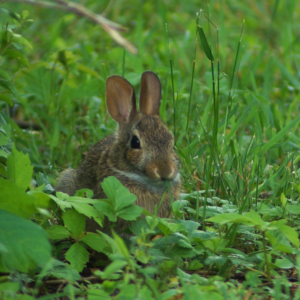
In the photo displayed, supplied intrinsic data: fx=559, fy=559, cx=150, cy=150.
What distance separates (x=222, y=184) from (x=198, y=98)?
2115 millimetres

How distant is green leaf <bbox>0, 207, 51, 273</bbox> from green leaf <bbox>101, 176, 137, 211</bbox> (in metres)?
0.61

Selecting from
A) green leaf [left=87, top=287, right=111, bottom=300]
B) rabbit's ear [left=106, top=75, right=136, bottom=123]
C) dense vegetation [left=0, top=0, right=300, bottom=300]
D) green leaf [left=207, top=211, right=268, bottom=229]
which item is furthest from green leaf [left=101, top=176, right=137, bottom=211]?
rabbit's ear [left=106, top=75, right=136, bottom=123]

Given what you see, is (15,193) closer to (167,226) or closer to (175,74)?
(167,226)

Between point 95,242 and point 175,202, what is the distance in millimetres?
518

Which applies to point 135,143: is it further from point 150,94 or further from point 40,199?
point 40,199

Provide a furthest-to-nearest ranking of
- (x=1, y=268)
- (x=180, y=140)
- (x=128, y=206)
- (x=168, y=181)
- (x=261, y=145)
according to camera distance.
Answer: (x=180, y=140), (x=261, y=145), (x=168, y=181), (x=128, y=206), (x=1, y=268)

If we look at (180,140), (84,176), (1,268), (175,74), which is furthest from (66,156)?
(1,268)

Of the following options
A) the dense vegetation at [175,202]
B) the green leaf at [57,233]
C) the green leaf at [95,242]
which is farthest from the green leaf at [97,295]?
the green leaf at [57,233]

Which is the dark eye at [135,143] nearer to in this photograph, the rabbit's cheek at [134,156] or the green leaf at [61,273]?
the rabbit's cheek at [134,156]

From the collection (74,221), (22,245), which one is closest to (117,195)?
(74,221)

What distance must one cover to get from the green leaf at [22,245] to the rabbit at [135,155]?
129 centimetres

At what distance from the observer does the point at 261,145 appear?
4.34 meters

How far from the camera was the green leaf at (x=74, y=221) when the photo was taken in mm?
3117

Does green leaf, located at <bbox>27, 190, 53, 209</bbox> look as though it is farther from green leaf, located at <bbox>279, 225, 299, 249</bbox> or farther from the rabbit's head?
green leaf, located at <bbox>279, 225, 299, 249</bbox>
